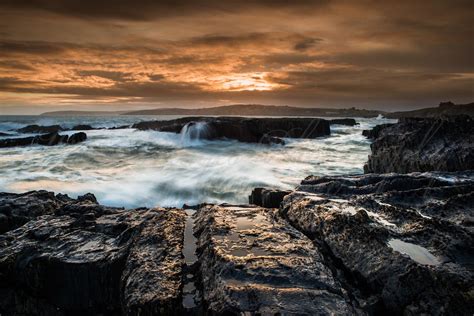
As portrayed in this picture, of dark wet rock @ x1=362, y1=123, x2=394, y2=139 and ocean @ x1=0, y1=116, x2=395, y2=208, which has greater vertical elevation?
dark wet rock @ x1=362, y1=123, x2=394, y2=139

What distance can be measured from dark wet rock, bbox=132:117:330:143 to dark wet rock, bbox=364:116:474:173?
54.8ft

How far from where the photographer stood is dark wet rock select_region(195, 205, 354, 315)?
2.08 m

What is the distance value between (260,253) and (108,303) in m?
1.41

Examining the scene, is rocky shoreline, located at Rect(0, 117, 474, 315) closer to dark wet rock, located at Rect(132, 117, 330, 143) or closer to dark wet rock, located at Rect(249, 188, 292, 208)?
dark wet rock, located at Rect(249, 188, 292, 208)

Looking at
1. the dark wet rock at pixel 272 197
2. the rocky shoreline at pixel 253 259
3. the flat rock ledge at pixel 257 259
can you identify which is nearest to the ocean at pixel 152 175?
the dark wet rock at pixel 272 197

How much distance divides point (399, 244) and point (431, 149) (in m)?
6.02

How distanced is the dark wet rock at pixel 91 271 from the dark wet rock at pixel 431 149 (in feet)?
20.4

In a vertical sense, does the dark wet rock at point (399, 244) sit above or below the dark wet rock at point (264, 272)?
above

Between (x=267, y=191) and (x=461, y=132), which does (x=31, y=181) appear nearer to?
(x=267, y=191)

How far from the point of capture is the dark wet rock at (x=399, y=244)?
2.20 m

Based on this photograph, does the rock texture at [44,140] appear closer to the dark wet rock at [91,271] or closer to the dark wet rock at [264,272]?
the dark wet rock at [91,271]

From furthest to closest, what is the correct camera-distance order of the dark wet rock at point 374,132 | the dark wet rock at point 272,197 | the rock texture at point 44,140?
the dark wet rock at point 374,132 < the rock texture at point 44,140 < the dark wet rock at point 272,197

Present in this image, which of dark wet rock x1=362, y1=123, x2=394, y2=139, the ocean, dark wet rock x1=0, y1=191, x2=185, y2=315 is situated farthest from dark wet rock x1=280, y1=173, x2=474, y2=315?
dark wet rock x1=362, y1=123, x2=394, y2=139

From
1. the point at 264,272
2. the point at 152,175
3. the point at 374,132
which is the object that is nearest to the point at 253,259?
the point at 264,272
